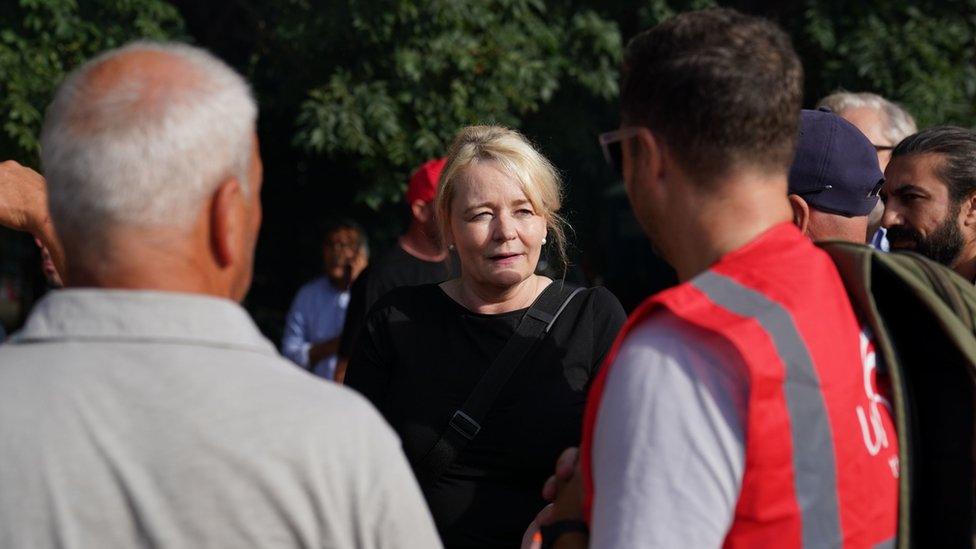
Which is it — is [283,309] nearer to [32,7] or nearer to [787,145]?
[32,7]

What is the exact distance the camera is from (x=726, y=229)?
1.71 meters

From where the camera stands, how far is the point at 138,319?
152 centimetres

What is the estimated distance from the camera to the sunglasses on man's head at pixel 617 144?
5.83ft

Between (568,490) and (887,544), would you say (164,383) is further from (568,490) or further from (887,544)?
(887,544)

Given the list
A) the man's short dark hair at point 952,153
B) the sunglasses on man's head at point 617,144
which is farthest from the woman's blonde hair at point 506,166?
the sunglasses on man's head at point 617,144

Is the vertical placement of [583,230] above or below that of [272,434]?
below

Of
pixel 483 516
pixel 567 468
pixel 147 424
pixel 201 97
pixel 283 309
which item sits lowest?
pixel 283 309

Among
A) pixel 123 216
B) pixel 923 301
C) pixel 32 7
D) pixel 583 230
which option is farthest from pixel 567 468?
pixel 583 230

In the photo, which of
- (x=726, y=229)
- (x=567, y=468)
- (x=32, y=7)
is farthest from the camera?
(x=32, y=7)

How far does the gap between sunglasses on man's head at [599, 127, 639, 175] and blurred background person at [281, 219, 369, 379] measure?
16.8ft

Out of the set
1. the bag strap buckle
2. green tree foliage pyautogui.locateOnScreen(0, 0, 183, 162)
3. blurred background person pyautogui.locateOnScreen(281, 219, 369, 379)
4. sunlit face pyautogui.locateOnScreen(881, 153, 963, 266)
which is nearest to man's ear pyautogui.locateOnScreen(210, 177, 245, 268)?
the bag strap buckle

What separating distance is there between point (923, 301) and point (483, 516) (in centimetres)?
155

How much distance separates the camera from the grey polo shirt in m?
1.47

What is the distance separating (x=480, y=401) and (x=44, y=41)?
16.8 ft
